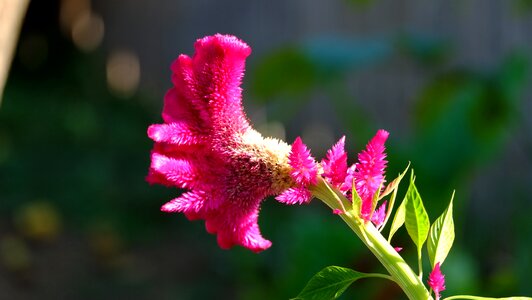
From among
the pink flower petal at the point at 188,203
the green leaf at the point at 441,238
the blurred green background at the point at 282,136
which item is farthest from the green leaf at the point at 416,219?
the blurred green background at the point at 282,136

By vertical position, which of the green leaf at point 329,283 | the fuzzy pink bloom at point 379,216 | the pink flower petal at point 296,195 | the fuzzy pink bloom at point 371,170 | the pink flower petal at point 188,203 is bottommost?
the green leaf at point 329,283

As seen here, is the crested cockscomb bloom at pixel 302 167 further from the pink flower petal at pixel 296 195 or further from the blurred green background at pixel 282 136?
the blurred green background at pixel 282 136

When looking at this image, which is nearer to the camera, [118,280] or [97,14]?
[118,280]

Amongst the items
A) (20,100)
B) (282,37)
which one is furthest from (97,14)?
(282,37)

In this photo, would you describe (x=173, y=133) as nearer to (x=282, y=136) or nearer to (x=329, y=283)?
(x=329, y=283)

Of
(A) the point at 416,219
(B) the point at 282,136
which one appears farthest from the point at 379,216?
(B) the point at 282,136

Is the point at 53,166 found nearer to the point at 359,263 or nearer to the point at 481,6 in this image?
the point at 481,6
